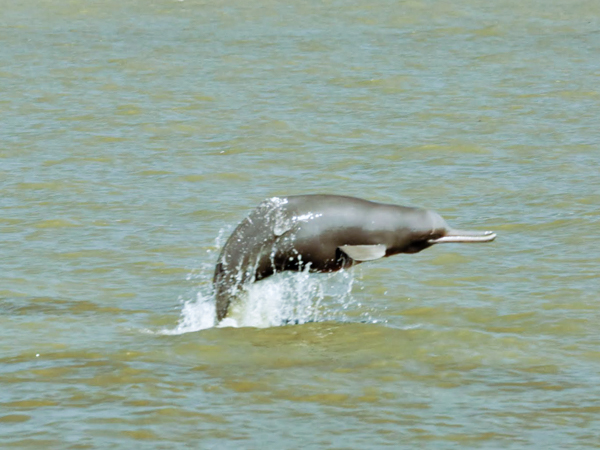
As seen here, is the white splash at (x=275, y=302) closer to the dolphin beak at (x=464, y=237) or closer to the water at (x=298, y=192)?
the water at (x=298, y=192)

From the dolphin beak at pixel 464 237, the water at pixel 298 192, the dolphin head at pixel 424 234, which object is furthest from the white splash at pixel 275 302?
the dolphin beak at pixel 464 237

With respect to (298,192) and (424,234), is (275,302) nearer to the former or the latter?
(424,234)

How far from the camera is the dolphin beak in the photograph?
10.9 meters

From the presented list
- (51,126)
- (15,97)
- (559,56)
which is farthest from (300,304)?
(559,56)

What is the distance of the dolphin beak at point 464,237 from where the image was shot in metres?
10.9

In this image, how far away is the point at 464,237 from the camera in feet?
36.1

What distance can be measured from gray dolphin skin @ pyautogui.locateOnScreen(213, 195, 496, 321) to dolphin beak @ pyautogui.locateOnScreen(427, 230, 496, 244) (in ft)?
1.33

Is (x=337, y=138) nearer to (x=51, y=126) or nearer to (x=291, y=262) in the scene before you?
(x=51, y=126)

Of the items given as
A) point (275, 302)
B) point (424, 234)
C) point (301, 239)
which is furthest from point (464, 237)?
point (275, 302)

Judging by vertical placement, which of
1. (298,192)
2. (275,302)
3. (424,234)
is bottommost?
(275,302)

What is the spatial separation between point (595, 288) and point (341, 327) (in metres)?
2.51

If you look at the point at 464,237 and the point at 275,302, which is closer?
the point at 464,237

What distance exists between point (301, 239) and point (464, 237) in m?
1.46

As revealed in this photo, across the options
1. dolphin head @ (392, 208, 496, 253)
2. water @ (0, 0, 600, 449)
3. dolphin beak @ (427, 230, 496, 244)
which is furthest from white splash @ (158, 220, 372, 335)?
dolphin beak @ (427, 230, 496, 244)
